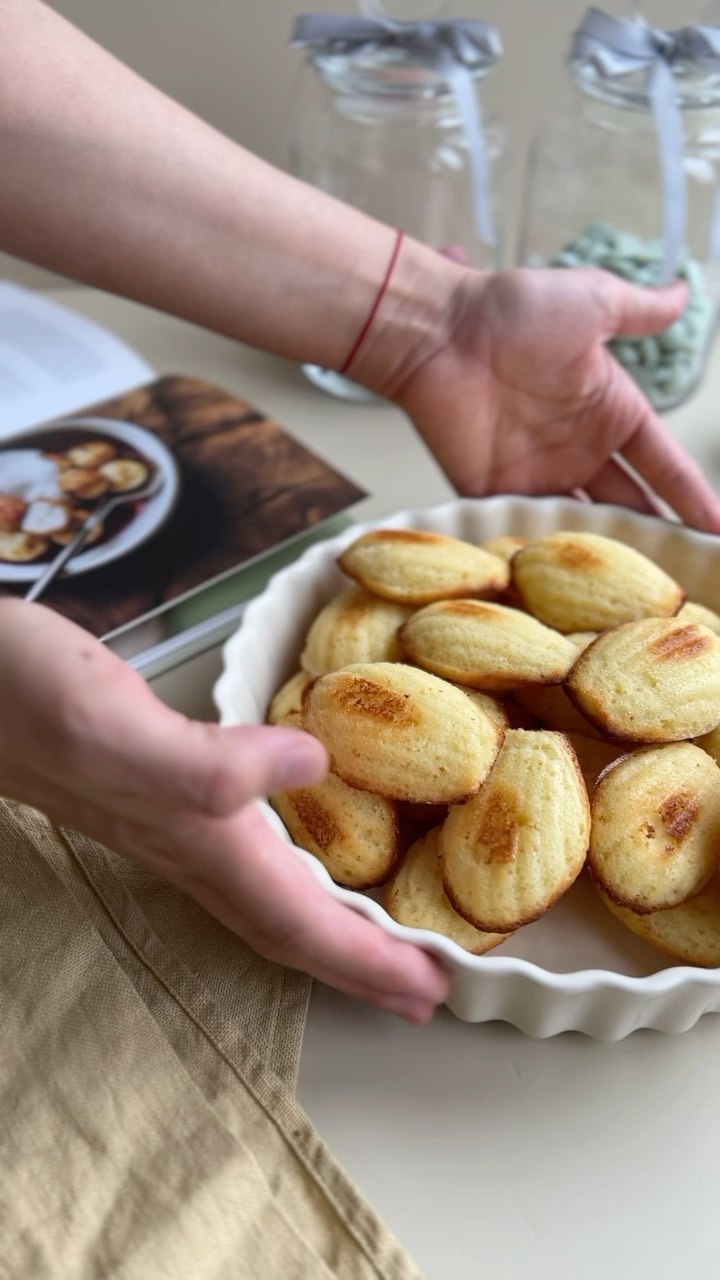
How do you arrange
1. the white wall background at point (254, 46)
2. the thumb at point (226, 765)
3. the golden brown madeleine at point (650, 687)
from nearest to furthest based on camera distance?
1. the thumb at point (226, 765)
2. the golden brown madeleine at point (650, 687)
3. the white wall background at point (254, 46)

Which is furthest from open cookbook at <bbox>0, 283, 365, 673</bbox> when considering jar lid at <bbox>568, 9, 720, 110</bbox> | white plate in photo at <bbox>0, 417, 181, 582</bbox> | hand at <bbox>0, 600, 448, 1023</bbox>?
jar lid at <bbox>568, 9, 720, 110</bbox>

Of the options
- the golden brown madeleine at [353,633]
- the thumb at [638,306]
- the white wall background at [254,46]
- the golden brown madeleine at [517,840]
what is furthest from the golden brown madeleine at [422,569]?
the white wall background at [254,46]

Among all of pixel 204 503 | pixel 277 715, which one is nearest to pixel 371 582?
pixel 277 715

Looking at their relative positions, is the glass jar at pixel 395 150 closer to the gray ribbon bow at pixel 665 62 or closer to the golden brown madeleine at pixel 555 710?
the gray ribbon bow at pixel 665 62

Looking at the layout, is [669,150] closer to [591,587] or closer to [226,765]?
[591,587]

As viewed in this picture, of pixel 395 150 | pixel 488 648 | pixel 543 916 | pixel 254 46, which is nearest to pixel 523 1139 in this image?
pixel 543 916

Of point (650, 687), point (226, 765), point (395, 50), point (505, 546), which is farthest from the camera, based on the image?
point (395, 50)
